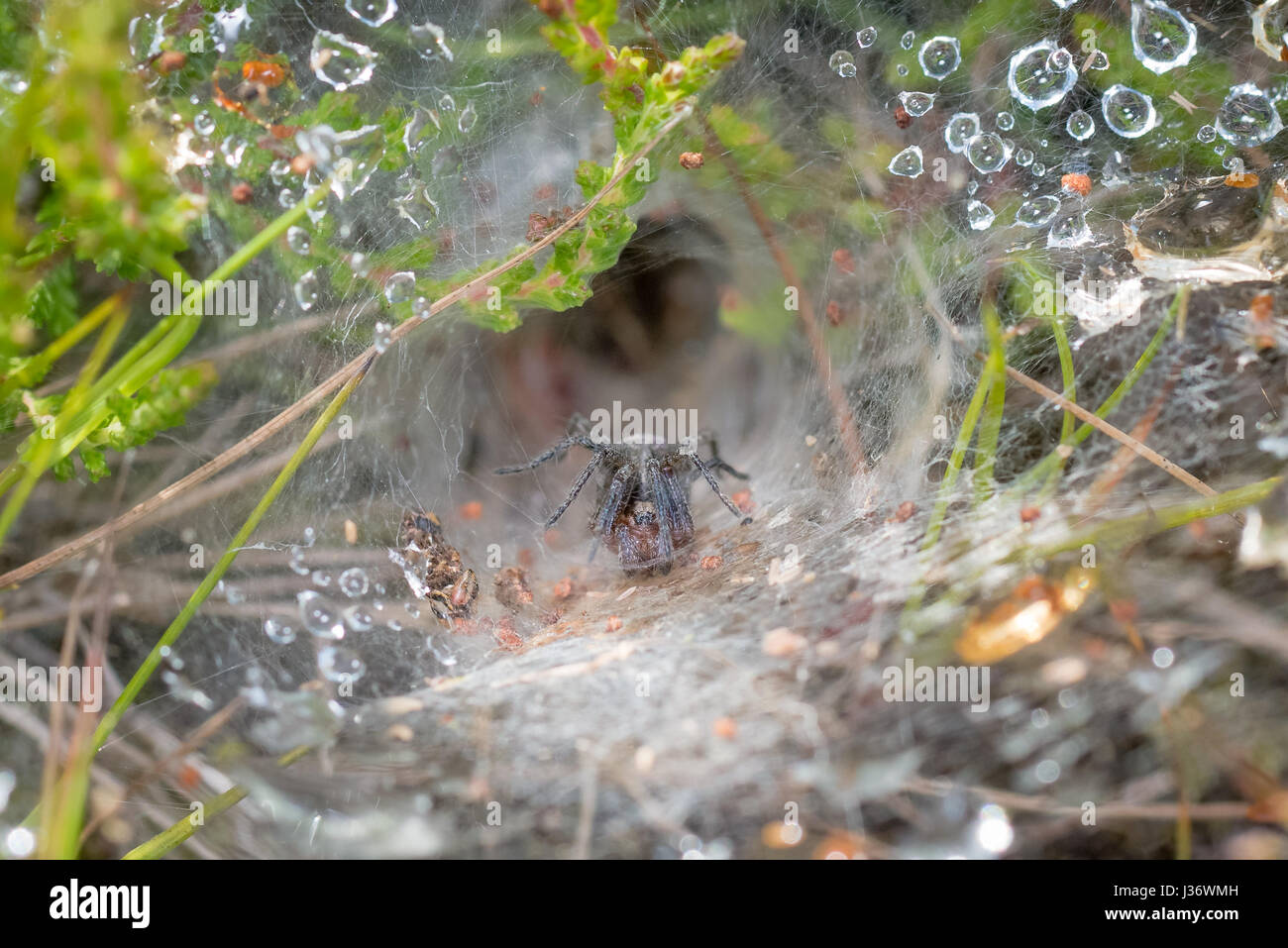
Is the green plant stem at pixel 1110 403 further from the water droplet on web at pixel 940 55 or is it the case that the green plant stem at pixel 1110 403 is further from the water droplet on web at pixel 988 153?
the water droplet on web at pixel 940 55

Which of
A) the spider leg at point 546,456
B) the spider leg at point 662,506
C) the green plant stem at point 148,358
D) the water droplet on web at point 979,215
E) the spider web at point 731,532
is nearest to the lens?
the spider web at point 731,532

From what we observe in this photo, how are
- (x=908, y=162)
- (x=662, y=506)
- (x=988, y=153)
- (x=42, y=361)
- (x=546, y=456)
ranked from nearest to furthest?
1. (x=42, y=361)
2. (x=988, y=153)
3. (x=908, y=162)
4. (x=662, y=506)
5. (x=546, y=456)

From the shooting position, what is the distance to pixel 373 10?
2.60 m

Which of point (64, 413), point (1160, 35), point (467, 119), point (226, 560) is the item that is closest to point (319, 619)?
point (226, 560)

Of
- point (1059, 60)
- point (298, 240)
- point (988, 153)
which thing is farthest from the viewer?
point (988, 153)

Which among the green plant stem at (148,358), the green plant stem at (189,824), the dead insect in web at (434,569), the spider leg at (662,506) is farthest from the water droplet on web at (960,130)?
the green plant stem at (189,824)

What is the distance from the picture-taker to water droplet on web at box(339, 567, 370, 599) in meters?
2.73

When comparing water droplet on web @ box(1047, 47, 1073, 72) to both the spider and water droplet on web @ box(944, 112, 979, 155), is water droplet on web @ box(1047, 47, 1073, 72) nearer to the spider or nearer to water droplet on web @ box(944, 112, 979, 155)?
water droplet on web @ box(944, 112, 979, 155)

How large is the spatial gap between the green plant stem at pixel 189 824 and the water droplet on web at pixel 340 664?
0.81ft

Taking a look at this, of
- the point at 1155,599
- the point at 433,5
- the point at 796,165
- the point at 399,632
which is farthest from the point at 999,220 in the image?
the point at 399,632

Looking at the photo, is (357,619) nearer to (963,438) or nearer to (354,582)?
(354,582)

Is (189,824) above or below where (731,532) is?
below

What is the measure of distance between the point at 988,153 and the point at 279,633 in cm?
313

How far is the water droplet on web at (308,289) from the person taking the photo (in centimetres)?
267
